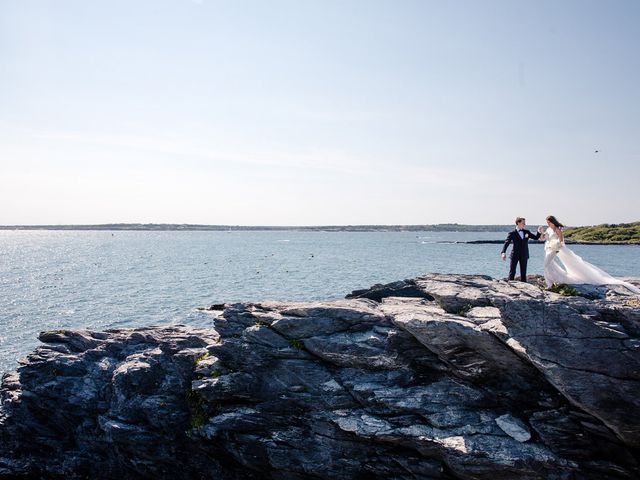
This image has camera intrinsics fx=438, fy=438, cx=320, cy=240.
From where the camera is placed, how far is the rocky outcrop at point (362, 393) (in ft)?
46.2

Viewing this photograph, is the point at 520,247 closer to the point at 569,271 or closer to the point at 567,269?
the point at 567,269

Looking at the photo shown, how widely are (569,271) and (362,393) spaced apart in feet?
36.1

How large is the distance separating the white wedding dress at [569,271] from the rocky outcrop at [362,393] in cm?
105

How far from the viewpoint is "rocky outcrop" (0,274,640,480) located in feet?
46.2

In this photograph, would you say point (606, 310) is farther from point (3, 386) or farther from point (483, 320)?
point (3, 386)

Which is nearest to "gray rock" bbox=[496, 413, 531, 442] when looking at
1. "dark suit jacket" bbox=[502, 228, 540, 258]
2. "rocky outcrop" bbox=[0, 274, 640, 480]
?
"rocky outcrop" bbox=[0, 274, 640, 480]

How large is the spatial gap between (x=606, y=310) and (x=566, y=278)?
481 cm

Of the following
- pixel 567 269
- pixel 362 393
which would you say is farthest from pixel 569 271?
pixel 362 393

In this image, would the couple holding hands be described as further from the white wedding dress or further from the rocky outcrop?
the rocky outcrop

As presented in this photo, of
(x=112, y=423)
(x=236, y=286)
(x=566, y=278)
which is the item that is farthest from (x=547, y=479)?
(x=236, y=286)

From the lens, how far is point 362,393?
16297 millimetres

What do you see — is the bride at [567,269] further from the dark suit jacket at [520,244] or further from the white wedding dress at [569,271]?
the dark suit jacket at [520,244]

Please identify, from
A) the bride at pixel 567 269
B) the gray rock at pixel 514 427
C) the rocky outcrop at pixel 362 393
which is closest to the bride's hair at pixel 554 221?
the bride at pixel 567 269

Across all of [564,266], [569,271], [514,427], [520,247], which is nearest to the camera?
[514,427]
